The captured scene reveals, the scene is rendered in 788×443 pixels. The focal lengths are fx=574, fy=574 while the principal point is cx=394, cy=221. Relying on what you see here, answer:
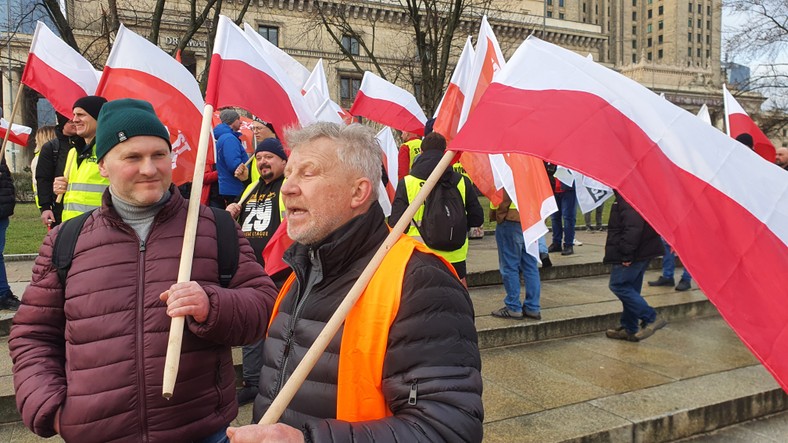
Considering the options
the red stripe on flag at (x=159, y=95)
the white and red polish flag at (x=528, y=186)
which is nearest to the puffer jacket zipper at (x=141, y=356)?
the red stripe on flag at (x=159, y=95)

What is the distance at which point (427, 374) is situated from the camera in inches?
58.7

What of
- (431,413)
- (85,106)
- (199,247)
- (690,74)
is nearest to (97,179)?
(85,106)

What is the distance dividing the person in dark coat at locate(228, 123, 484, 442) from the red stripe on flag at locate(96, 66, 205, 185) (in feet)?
6.97

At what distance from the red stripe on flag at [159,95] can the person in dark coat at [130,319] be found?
148cm

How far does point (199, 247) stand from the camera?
2.26m

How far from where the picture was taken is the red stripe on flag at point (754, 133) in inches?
297

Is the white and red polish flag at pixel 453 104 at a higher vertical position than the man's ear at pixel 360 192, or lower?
higher

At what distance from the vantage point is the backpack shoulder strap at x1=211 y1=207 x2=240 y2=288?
234cm

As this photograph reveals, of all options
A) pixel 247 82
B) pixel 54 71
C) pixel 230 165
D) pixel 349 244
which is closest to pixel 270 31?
pixel 230 165

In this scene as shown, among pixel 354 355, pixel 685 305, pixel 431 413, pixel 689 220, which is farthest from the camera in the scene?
pixel 685 305

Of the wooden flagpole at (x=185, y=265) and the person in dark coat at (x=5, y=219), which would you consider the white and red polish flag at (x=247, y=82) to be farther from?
the person in dark coat at (x=5, y=219)

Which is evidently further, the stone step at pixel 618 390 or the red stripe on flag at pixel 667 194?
the stone step at pixel 618 390

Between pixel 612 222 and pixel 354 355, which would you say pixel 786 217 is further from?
pixel 612 222

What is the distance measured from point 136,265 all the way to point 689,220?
1.89 m
